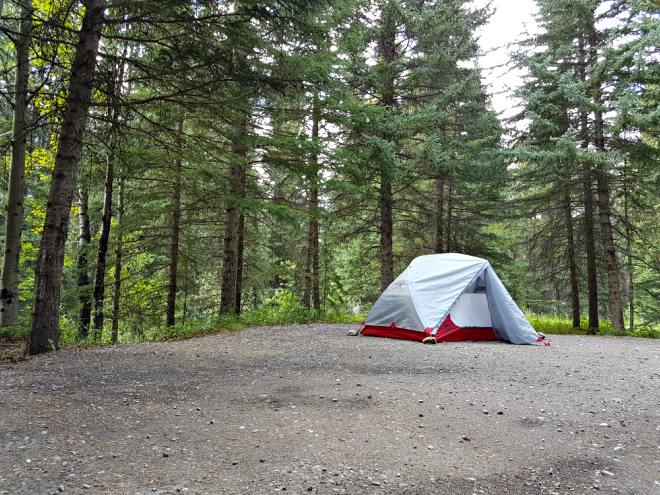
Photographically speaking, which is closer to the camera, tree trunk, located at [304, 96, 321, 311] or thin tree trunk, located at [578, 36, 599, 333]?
tree trunk, located at [304, 96, 321, 311]

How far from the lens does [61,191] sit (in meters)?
6.15

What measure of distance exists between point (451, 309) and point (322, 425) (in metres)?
6.06

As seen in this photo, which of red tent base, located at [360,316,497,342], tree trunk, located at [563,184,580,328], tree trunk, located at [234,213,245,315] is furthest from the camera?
tree trunk, located at [563,184,580,328]

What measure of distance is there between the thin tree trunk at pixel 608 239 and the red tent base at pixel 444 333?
511 cm

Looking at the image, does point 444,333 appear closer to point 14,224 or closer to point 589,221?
point 589,221

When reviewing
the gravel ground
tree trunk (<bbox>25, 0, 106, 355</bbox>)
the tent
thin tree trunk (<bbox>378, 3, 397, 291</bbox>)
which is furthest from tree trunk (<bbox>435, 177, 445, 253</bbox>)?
tree trunk (<bbox>25, 0, 106, 355</bbox>)

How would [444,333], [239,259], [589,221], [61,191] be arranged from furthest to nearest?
[239,259]
[589,221]
[444,333]
[61,191]

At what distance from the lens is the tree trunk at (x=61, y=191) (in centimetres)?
607

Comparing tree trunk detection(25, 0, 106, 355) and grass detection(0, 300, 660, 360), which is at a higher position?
tree trunk detection(25, 0, 106, 355)

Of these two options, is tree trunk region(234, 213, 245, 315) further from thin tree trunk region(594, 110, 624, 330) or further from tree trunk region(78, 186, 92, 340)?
thin tree trunk region(594, 110, 624, 330)

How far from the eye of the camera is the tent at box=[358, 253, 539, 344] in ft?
29.8

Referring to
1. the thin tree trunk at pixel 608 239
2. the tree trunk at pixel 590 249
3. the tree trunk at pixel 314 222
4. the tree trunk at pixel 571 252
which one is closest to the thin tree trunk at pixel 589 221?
the tree trunk at pixel 590 249

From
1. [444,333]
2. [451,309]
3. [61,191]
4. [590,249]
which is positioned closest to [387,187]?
[451,309]

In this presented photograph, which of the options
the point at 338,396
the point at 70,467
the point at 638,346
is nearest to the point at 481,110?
the point at 638,346
